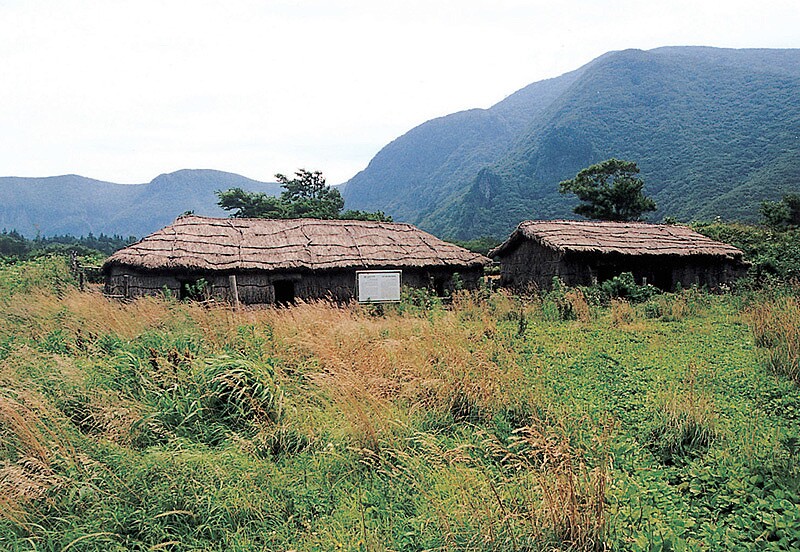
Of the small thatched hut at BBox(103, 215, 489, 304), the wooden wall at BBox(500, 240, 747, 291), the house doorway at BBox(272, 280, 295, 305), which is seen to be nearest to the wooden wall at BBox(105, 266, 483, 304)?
the small thatched hut at BBox(103, 215, 489, 304)

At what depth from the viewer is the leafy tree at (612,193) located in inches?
1347

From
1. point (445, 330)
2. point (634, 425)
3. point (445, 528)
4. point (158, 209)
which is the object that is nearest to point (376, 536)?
point (445, 528)

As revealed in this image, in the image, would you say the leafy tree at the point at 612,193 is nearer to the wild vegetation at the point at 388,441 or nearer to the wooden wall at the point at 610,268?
the wooden wall at the point at 610,268

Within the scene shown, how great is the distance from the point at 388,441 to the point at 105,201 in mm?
141983

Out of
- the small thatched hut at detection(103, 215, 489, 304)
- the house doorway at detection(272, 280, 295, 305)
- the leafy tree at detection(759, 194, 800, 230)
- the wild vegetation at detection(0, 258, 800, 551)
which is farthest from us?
the leafy tree at detection(759, 194, 800, 230)

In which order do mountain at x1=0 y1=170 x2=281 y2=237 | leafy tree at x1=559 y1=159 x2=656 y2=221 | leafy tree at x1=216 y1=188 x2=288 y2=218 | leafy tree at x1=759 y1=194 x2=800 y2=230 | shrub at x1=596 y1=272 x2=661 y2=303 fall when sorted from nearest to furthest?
1. shrub at x1=596 y1=272 x2=661 y2=303
2. leafy tree at x1=759 y1=194 x2=800 y2=230
3. leafy tree at x1=559 y1=159 x2=656 y2=221
4. leafy tree at x1=216 y1=188 x2=288 y2=218
5. mountain at x1=0 y1=170 x2=281 y2=237

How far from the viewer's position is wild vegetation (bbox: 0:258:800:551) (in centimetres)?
293

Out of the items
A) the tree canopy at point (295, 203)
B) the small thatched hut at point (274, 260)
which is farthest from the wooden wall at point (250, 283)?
the tree canopy at point (295, 203)

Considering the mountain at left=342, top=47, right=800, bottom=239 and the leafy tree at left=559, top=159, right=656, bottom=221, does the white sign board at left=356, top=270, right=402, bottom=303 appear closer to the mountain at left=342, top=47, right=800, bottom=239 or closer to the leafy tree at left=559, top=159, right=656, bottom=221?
the leafy tree at left=559, top=159, right=656, bottom=221

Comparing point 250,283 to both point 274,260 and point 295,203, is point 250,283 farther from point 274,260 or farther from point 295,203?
point 295,203

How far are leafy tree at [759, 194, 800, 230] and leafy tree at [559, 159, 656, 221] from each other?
6521mm

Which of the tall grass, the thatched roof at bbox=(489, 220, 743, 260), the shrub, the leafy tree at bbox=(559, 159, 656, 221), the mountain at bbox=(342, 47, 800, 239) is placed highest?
the mountain at bbox=(342, 47, 800, 239)

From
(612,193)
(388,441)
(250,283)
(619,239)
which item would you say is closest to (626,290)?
(619,239)

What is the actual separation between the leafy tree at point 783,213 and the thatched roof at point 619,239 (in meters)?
12.8
